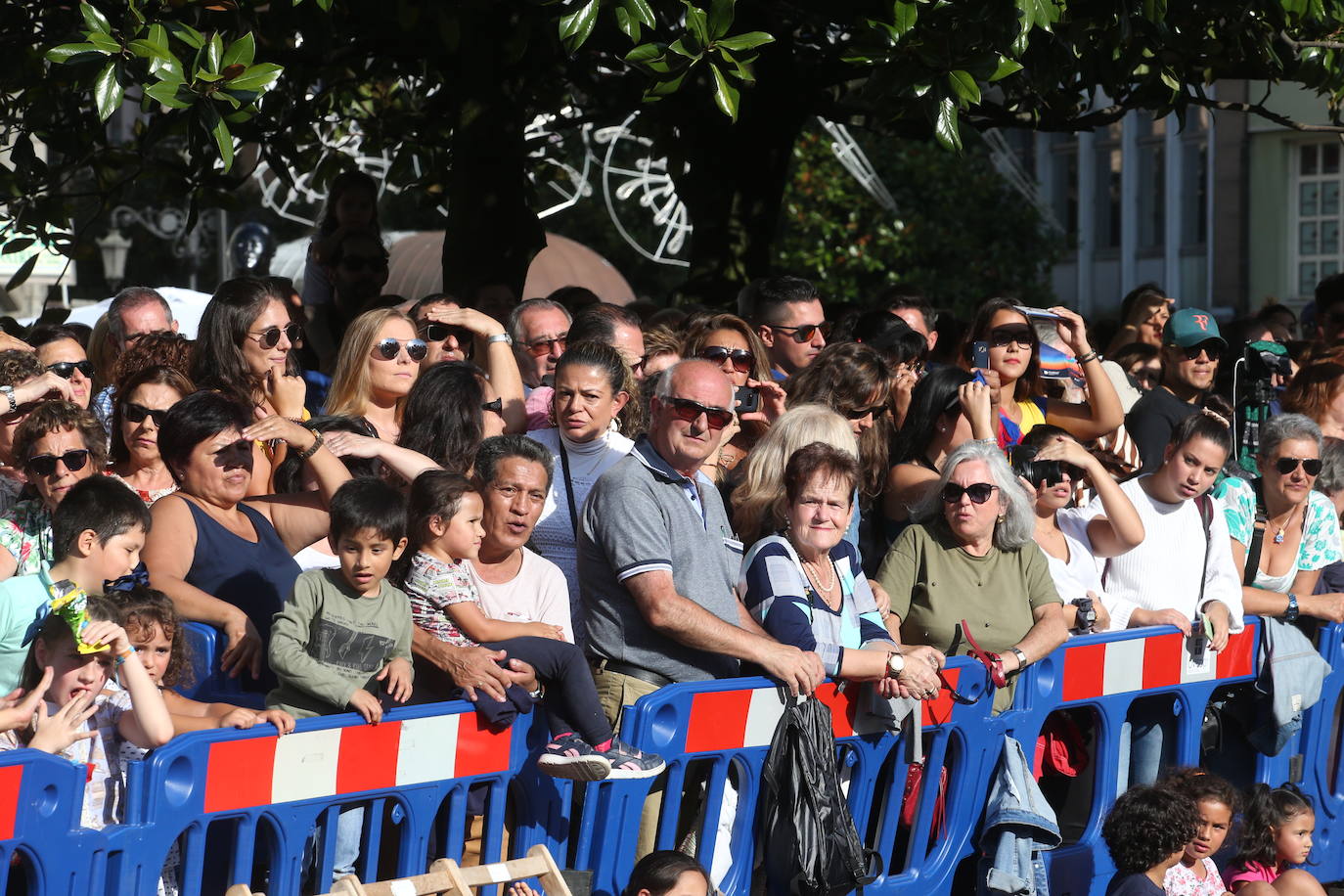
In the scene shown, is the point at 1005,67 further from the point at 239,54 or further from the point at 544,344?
the point at 239,54

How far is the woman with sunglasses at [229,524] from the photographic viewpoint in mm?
4871

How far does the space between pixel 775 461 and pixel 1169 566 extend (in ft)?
5.92

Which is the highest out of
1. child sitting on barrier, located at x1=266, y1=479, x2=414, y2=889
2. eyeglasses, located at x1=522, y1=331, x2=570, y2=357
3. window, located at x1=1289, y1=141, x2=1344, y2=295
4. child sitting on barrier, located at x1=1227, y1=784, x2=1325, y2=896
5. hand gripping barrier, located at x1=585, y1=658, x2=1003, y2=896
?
window, located at x1=1289, y1=141, x2=1344, y2=295

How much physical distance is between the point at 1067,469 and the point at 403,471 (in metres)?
2.44

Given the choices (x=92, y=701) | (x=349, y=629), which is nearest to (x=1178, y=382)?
(x=349, y=629)

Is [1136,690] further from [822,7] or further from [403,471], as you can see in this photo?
[822,7]

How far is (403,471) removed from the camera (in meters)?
5.48

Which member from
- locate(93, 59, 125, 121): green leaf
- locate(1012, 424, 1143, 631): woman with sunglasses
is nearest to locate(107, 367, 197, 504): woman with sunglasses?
locate(93, 59, 125, 121): green leaf

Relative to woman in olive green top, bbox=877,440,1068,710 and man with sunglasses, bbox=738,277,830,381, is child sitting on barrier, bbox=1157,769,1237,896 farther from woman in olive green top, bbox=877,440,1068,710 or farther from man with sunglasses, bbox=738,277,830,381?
man with sunglasses, bbox=738,277,830,381

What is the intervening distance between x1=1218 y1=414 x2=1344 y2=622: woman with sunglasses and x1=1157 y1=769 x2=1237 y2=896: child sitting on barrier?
1.12 metres

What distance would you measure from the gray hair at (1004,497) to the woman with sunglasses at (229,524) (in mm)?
1990

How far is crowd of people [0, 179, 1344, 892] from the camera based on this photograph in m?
4.53

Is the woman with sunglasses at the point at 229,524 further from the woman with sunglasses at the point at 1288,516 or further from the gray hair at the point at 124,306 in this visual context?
the woman with sunglasses at the point at 1288,516

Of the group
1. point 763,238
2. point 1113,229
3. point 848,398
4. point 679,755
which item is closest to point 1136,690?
point 848,398
